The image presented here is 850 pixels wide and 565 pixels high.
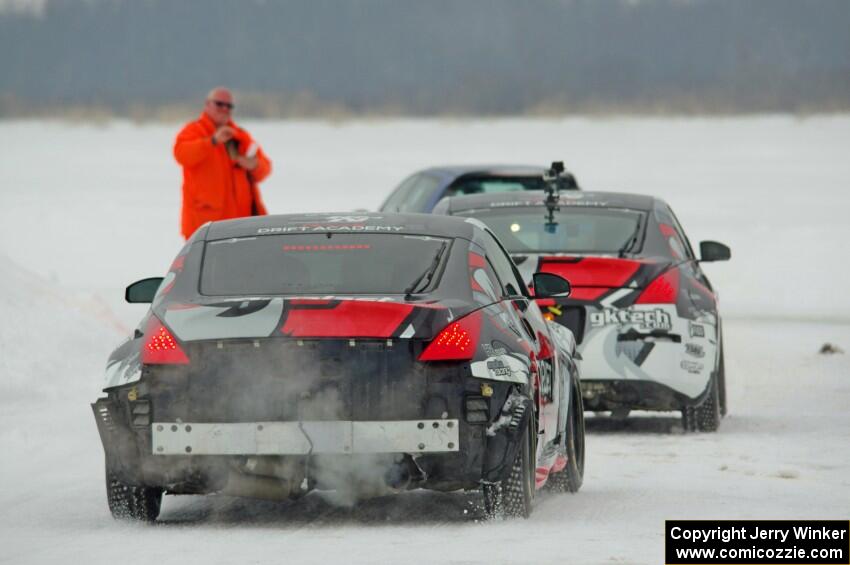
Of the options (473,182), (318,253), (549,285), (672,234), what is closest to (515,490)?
(318,253)

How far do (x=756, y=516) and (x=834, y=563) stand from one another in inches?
51.5

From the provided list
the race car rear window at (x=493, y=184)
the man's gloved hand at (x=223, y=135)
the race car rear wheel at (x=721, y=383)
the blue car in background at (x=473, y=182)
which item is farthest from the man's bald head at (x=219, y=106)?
the race car rear wheel at (x=721, y=383)

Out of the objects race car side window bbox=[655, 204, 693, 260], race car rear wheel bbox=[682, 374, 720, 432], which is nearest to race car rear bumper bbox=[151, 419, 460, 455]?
race car rear wheel bbox=[682, 374, 720, 432]

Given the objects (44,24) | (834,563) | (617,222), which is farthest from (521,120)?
(834,563)

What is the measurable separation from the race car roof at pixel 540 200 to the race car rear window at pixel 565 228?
0.05 m

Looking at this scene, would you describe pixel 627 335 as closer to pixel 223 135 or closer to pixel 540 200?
pixel 540 200

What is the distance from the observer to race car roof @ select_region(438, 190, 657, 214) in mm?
14391

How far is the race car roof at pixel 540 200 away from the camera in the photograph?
14.4 m

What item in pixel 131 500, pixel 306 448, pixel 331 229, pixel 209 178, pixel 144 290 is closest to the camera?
pixel 306 448

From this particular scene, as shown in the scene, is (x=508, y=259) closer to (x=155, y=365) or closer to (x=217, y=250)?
(x=217, y=250)

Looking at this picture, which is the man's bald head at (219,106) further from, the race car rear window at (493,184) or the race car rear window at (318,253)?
the race car rear window at (318,253)

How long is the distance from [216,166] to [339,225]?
7.43 m

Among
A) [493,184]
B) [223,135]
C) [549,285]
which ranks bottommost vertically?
[549,285]

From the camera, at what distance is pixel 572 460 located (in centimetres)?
1070
